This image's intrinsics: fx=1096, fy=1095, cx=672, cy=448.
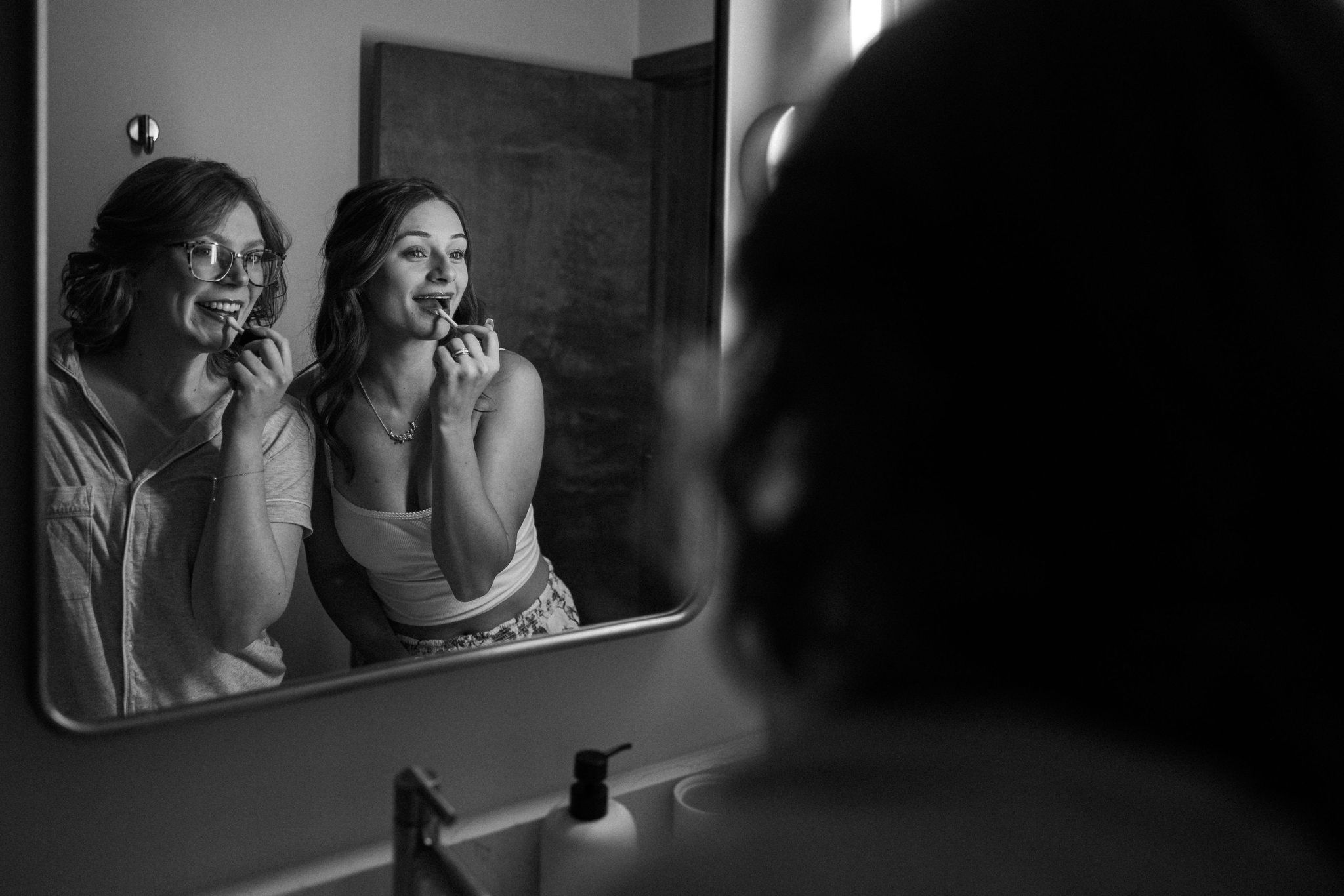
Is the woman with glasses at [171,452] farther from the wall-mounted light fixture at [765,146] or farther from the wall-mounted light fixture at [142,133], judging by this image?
the wall-mounted light fixture at [765,146]

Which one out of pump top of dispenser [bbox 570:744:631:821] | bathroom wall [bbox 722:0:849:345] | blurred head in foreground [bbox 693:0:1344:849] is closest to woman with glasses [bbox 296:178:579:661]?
pump top of dispenser [bbox 570:744:631:821]

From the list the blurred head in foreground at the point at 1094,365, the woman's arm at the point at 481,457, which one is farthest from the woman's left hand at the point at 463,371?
the blurred head in foreground at the point at 1094,365

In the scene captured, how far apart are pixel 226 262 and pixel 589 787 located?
429 millimetres

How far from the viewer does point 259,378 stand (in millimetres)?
671

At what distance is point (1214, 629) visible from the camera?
11.2 inches

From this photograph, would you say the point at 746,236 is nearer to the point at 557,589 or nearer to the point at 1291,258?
the point at 1291,258

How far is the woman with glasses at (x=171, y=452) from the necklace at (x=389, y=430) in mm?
46

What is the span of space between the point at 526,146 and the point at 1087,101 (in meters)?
0.54

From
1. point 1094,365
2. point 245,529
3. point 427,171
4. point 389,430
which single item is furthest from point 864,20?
point 1094,365

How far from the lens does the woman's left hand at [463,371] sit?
761mm

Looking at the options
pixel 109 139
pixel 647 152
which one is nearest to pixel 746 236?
pixel 109 139

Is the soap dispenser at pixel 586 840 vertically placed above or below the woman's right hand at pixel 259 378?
below

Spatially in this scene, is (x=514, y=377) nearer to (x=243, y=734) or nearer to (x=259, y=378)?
(x=259, y=378)

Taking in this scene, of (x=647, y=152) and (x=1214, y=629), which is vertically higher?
(x=647, y=152)
